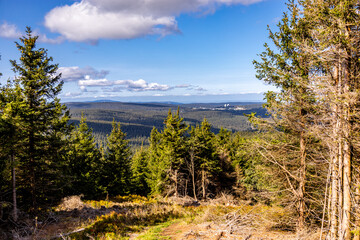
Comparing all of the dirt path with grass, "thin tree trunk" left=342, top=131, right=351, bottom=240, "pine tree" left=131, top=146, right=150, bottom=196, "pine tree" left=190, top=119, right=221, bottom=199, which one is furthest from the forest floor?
"pine tree" left=131, top=146, right=150, bottom=196

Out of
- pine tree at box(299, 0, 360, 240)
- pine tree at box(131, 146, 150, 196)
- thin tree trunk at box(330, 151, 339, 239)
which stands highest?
pine tree at box(299, 0, 360, 240)

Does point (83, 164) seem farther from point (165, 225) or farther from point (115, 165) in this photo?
point (165, 225)

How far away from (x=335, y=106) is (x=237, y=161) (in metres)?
29.2

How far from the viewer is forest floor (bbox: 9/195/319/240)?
902cm

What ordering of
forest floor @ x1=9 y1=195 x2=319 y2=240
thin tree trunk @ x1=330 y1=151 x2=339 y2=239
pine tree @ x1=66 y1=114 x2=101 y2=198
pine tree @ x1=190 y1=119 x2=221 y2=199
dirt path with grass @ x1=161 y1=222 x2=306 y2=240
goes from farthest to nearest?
pine tree @ x1=190 y1=119 x2=221 y2=199, pine tree @ x1=66 y1=114 x2=101 y2=198, forest floor @ x1=9 y1=195 x2=319 y2=240, dirt path with grass @ x1=161 y1=222 x2=306 y2=240, thin tree trunk @ x1=330 y1=151 x2=339 y2=239

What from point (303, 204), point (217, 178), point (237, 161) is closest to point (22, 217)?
point (303, 204)

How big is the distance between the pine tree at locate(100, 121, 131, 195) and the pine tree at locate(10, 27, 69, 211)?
12344 millimetres

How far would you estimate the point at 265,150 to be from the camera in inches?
375

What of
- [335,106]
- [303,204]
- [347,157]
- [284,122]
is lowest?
[303,204]

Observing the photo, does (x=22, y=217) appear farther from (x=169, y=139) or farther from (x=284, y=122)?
(x=284, y=122)

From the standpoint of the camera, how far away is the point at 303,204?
8.76 m

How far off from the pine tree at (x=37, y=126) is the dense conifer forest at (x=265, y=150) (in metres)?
0.08

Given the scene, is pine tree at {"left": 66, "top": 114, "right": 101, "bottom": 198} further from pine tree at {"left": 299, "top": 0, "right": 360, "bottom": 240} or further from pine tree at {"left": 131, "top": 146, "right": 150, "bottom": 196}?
pine tree at {"left": 299, "top": 0, "right": 360, "bottom": 240}

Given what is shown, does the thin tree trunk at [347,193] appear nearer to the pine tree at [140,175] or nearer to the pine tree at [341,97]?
the pine tree at [341,97]
